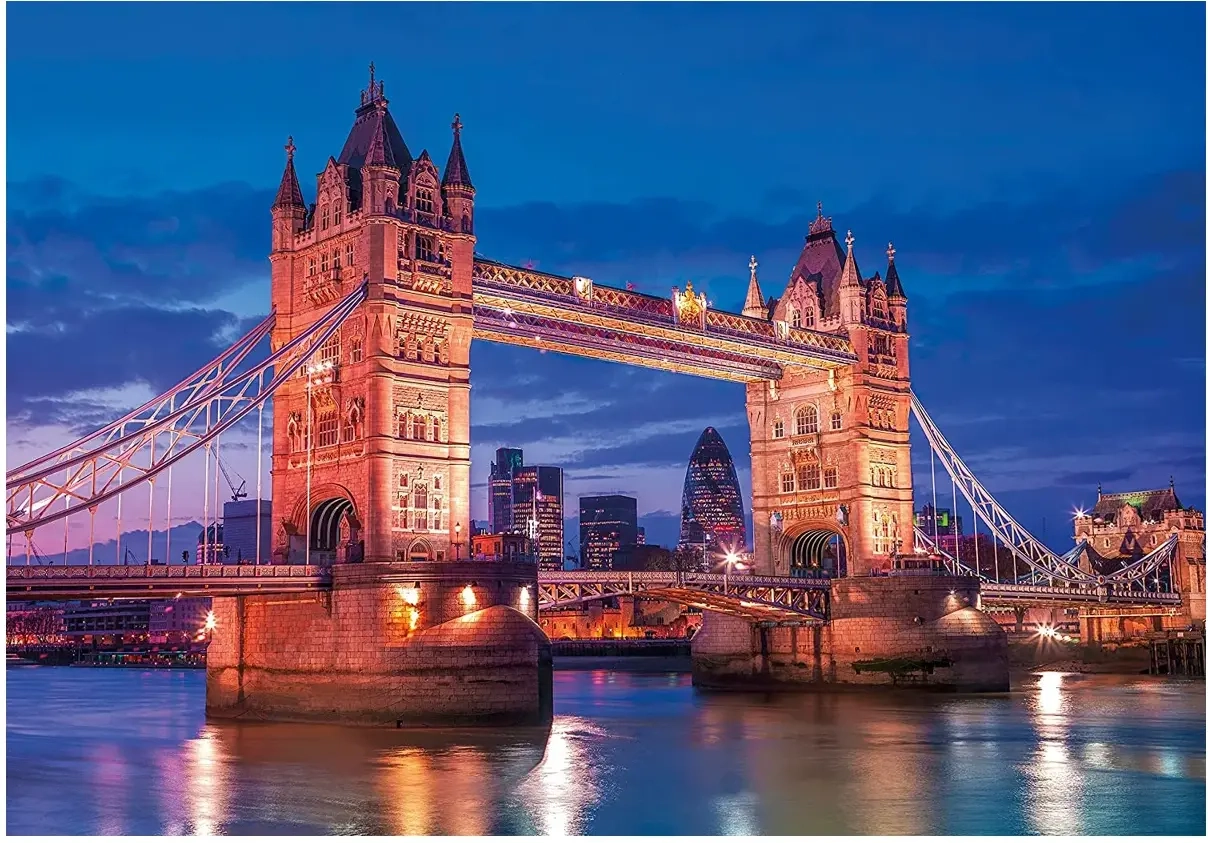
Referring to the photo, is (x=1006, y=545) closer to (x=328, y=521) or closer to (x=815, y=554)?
(x=815, y=554)

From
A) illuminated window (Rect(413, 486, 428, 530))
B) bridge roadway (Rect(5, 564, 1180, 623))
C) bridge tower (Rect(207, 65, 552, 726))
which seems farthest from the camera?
illuminated window (Rect(413, 486, 428, 530))

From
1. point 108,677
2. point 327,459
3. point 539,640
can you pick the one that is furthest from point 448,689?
point 108,677

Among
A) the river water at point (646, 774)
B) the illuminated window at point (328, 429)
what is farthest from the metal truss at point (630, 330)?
the river water at point (646, 774)

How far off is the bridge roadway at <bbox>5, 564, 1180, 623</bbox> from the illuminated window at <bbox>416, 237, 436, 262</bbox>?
41.8 feet

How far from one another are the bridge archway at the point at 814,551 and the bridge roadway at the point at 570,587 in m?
4.31

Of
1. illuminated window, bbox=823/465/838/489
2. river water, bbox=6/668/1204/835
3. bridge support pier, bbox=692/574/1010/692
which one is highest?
illuminated window, bbox=823/465/838/489

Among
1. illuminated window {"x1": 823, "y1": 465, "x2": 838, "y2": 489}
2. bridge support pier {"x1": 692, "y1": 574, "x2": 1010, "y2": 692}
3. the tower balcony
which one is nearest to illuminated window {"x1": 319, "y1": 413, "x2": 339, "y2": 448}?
the tower balcony

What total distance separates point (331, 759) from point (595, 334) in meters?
28.1

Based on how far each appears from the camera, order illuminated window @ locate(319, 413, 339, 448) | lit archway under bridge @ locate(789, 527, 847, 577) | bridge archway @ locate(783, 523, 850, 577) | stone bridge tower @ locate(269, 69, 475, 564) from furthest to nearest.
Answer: lit archway under bridge @ locate(789, 527, 847, 577) → bridge archway @ locate(783, 523, 850, 577) → illuminated window @ locate(319, 413, 339, 448) → stone bridge tower @ locate(269, 69, 475, 564)

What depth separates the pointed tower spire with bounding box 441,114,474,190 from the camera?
5956 cm

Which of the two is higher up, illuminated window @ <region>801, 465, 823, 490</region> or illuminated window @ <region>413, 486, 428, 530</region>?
illuminated window @ <region>801, 465, 823, 490</region>

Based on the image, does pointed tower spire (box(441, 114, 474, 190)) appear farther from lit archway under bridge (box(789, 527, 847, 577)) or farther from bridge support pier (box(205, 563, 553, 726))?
lit archway under bridge (box(789, 527, 847, 577))

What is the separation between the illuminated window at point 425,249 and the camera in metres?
57.8

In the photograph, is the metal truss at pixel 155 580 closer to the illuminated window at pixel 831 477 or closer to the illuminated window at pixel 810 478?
the illuminated window at pixel 831 477
